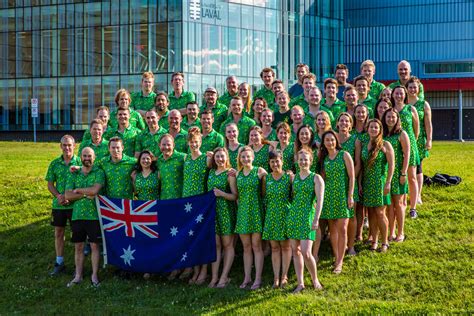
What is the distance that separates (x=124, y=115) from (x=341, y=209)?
3.90 meters

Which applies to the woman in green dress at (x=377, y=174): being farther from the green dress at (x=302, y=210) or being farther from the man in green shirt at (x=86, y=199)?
the man in green shirt at (x=86, y=199)

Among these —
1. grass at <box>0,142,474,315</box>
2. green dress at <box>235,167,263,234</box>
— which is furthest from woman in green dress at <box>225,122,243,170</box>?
grass at <box>0,142,474,315</box>

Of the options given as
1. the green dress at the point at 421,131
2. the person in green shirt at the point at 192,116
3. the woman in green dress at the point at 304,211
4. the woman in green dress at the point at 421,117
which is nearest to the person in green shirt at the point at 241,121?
the person in green shirt at the point at 192,116

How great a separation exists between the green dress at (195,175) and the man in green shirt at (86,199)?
4.58 ft

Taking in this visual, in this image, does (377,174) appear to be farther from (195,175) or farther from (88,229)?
(88,229)

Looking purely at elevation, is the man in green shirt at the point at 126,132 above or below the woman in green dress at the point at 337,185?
above

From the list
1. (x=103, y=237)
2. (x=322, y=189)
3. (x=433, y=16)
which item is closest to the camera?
(x=322, y=189)

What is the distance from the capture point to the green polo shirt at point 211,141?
11.1 metres

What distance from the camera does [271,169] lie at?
34.9 ft

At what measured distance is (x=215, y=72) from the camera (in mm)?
42906

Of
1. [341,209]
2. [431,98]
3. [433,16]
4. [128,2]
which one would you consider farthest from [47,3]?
[341,209]

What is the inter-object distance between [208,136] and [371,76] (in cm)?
314

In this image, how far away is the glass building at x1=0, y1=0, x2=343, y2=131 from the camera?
42062 millimetres

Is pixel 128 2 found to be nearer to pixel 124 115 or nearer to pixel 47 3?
pixel 47 3
